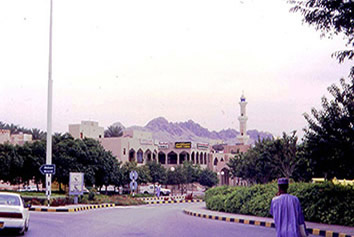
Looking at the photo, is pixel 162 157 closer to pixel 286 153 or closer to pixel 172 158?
pixel 172 158

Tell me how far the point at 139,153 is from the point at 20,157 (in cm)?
4991

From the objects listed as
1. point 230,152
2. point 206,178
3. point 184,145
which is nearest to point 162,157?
point 184,145

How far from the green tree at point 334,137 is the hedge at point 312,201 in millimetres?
3205

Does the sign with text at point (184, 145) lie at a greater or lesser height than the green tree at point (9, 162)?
greater

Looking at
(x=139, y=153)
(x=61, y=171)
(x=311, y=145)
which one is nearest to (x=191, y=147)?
(x=139, y=153)

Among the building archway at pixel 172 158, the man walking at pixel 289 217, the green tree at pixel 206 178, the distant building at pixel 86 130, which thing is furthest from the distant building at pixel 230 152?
the man walking at pixel 289 217

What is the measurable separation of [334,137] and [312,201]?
5.47 meters

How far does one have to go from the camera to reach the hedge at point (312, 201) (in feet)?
59.4

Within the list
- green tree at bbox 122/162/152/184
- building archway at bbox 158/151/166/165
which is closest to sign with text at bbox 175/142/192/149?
building archway at bbox 158/151/166/165

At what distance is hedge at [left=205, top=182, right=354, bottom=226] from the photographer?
59.4ft

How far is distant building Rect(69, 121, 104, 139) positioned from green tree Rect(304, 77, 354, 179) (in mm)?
64683

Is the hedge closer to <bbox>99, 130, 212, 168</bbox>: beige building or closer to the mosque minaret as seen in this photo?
<bbox>99, 130, 212, 168</bbox>: beige building

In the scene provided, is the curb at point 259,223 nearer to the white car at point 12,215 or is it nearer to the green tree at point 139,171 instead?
the white car at point 12,215

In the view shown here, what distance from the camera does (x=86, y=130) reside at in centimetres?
8950
